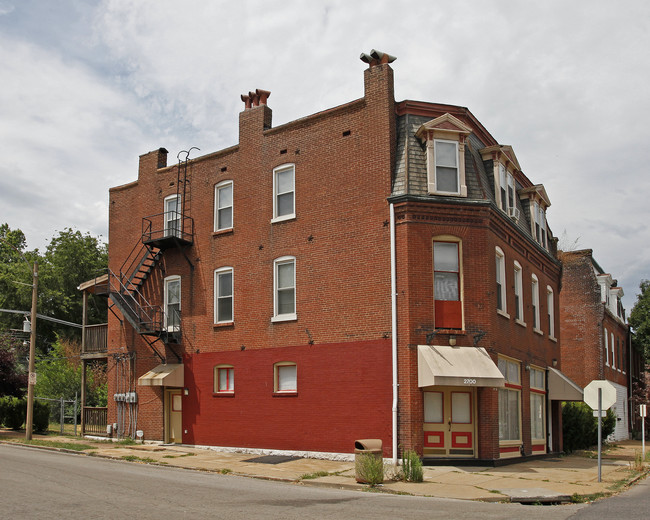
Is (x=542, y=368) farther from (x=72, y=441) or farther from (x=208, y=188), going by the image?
(x=72, y=441)

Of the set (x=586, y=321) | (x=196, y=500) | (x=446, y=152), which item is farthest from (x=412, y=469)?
(x=586, y=321)

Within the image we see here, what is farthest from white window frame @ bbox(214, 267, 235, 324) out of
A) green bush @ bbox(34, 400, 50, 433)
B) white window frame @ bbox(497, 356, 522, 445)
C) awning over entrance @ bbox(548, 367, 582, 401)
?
awning over entrance @ bbox(548, 367, 582, 401)

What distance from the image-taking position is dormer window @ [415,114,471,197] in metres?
21.2

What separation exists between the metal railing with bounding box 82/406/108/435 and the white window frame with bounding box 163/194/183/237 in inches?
312

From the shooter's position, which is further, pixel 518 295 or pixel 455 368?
pixel 518 295

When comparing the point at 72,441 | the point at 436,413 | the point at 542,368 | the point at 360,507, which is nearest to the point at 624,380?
the point at 542,368

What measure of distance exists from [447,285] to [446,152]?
4.08m

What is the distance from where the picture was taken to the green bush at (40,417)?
31.4 meters

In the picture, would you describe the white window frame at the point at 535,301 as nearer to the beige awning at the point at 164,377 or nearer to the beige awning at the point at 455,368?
the beige awning at the point at 455,368

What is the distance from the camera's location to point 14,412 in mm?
32625

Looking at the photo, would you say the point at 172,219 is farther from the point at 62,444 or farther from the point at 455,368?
the point at 455,368

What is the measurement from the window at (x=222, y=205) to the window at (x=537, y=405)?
12.4 meters

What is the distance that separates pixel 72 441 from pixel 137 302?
18.7ft

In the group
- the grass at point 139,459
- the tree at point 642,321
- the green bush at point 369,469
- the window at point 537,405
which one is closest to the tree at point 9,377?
the grass at point 139,459
